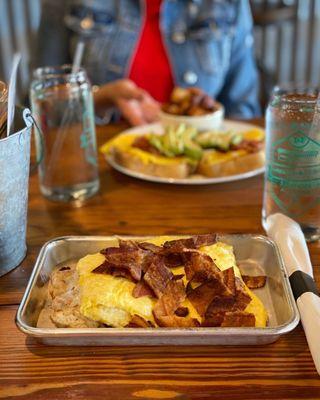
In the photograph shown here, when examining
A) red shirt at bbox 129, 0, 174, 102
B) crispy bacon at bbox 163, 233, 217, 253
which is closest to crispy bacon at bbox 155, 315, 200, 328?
crispy bacon at bbox 163, 233, 217, 253

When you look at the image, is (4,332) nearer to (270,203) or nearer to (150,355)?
(150,355)

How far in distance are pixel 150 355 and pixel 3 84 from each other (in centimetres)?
44

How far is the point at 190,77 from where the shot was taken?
6.63 ft

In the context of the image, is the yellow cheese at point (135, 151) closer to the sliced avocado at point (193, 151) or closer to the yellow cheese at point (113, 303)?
the sliced avocado at point (193, 151)

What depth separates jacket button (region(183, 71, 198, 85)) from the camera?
2.02 meters

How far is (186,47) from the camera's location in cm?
201

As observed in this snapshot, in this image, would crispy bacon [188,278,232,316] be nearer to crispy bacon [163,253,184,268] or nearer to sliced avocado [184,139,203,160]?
crispy bacon [163,253,184,268]

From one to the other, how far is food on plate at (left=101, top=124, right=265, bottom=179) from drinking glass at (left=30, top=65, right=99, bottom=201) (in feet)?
0.47

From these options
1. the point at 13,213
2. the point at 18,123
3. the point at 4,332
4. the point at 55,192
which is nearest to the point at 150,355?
the point at 4,332

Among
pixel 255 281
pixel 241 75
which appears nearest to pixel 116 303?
pixel 255 281

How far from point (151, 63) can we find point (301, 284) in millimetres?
1455

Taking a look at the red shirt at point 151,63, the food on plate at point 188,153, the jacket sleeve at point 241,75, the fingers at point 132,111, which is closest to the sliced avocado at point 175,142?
the food on plate at point 188,153

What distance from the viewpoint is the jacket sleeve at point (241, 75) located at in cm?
207

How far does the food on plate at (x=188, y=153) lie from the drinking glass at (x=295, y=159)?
0.28 metres
